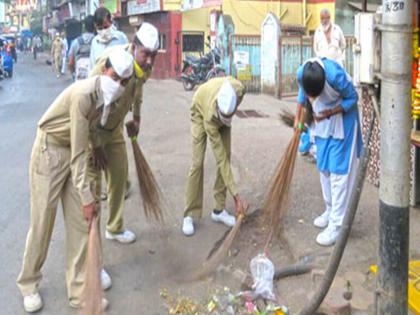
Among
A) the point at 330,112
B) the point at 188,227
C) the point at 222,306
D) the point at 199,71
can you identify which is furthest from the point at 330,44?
the point at 199,71

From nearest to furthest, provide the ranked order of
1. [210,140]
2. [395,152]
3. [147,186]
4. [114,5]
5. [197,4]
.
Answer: [395,152] < [210,140] < [147,186] < [197,4] < [114,5]

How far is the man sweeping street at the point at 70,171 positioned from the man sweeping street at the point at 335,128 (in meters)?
1.49

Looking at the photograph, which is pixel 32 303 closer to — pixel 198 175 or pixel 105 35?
pixel 198 175

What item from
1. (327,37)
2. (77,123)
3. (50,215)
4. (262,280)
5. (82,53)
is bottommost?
(262,280)

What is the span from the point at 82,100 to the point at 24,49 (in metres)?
58.8

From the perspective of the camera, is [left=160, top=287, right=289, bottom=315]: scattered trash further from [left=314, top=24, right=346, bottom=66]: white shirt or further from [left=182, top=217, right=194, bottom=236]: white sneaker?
[left=314, top=24, right=346, bottom=66]: white shirt

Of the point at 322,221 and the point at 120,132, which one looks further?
the point at 322,221

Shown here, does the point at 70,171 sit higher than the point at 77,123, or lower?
lower

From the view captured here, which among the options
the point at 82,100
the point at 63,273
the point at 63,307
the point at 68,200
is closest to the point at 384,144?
the point at 82,100

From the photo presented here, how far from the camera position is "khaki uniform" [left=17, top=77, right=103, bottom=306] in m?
3.38

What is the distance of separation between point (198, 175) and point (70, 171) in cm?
150

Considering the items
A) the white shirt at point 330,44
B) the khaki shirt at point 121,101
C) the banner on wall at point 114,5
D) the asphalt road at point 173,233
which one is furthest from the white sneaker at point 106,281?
the banner on wall at point 114,5

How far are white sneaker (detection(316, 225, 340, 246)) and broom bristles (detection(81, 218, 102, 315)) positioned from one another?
1825mm

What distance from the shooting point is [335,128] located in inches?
166
